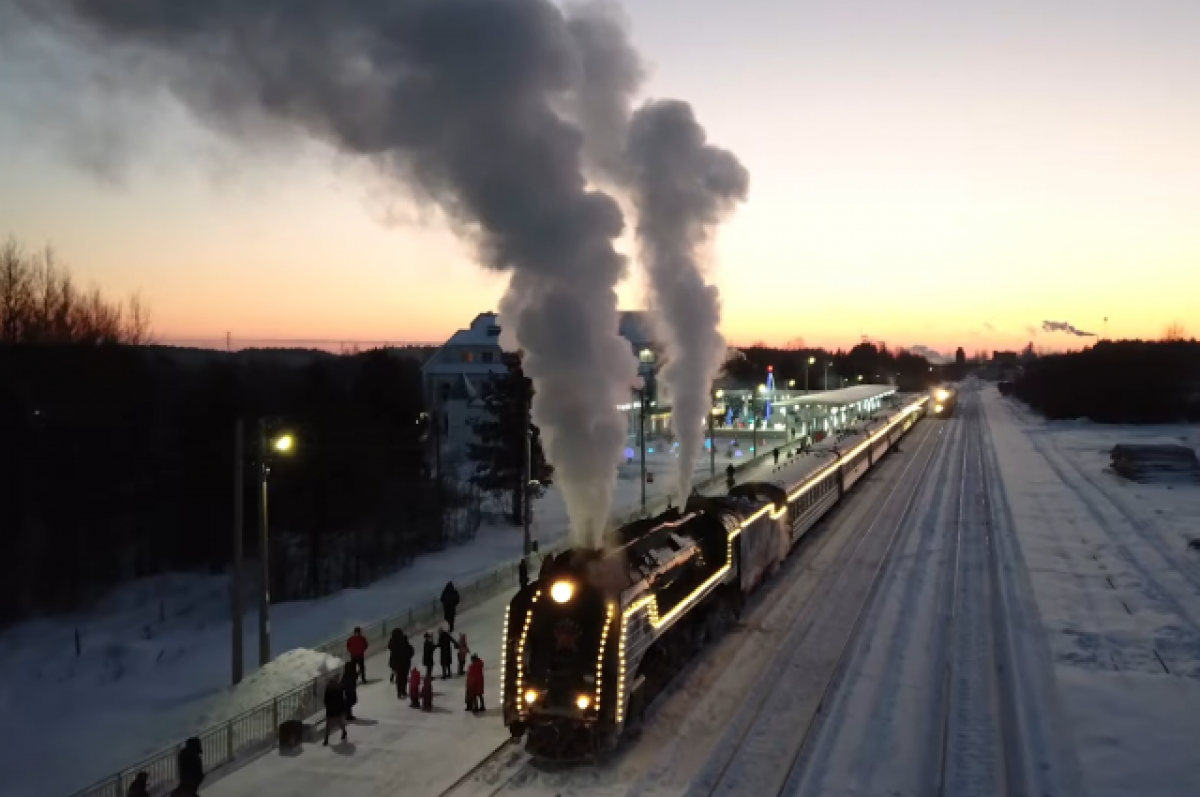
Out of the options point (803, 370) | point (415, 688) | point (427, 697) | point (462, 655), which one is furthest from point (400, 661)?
point (803, 370)

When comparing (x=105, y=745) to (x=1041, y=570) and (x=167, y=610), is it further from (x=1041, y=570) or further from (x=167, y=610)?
(x=1041, y=570)

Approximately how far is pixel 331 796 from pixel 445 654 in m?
5.12

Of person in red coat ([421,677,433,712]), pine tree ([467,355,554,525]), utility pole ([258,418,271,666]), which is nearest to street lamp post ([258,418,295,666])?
utility pole ([258,418,271,666])

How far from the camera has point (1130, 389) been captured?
9188cm

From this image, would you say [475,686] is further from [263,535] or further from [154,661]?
[154,661]

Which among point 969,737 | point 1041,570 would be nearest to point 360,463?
point 1041,570

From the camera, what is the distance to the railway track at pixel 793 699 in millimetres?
11922

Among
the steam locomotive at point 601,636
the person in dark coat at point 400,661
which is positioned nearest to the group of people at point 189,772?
the steam locomotive at point 601,636

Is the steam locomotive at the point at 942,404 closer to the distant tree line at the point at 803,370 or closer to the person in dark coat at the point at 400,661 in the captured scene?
the distant tree line at the point at 803,370

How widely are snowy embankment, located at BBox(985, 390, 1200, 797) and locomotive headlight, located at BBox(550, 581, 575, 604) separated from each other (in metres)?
7.21

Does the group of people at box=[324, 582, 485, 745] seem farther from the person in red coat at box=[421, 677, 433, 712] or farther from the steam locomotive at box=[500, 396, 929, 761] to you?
the steam locomotive at box=[500, 396, 929, 761]

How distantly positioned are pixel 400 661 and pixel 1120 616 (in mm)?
16076

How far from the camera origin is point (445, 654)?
16609 mm

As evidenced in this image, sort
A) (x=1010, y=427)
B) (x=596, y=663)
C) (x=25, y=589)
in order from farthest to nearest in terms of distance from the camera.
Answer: (x=1010, y=427)
(x=25, y=589)
(x=596, y=663)
